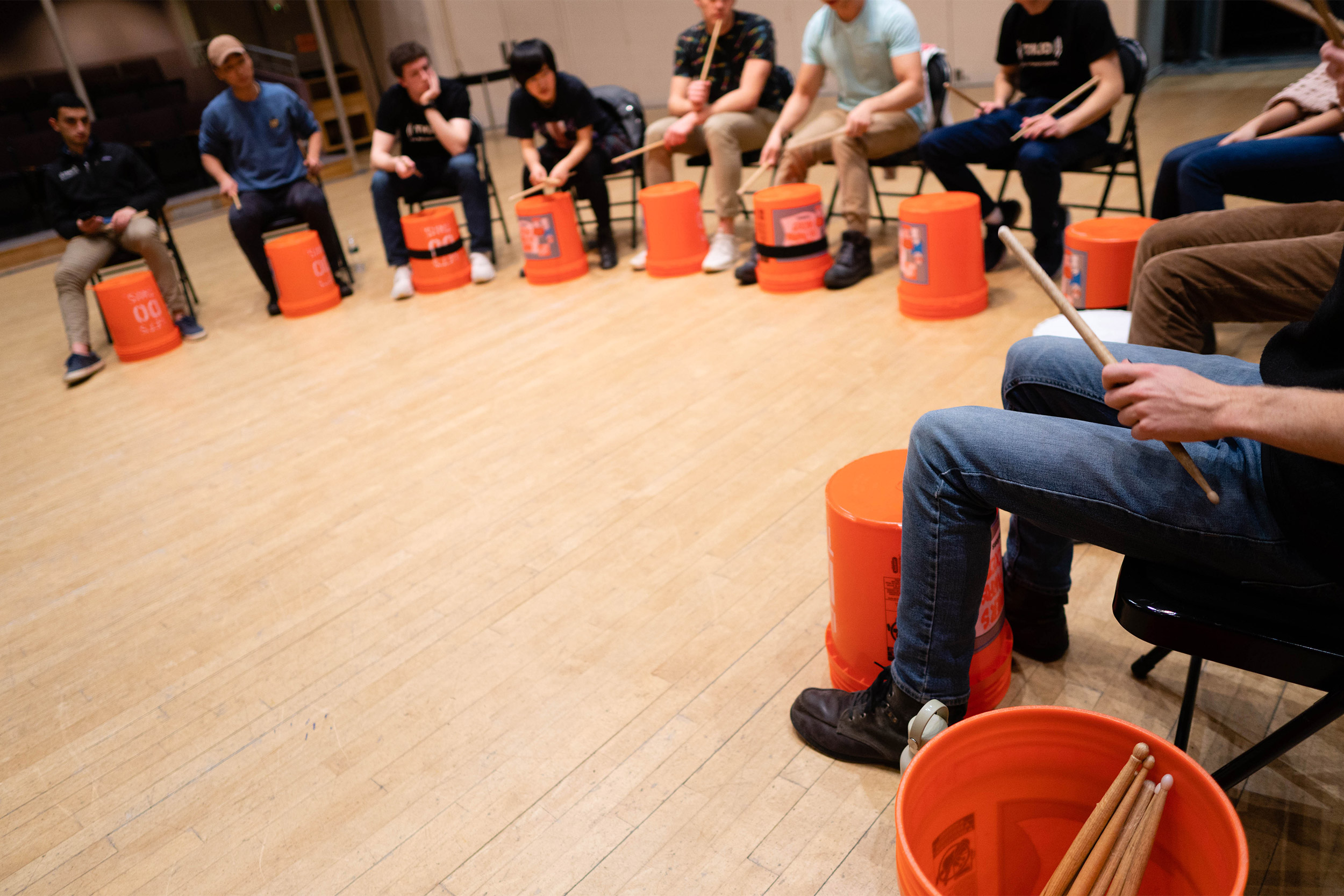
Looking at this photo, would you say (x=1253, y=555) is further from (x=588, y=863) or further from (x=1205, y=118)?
(x=1205, y=118)

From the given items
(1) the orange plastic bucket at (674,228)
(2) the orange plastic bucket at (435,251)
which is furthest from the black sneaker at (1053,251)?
(2) the orange plastic bucket at (435,251)

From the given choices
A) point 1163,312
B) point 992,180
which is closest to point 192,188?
point 992,180

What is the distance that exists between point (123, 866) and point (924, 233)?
109 inches

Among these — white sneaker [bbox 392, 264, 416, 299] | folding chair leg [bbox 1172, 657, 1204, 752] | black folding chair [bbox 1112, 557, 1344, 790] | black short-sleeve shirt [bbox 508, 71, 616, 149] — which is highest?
black short-sleeve shirt [bbox 508, 71, 616, 149]

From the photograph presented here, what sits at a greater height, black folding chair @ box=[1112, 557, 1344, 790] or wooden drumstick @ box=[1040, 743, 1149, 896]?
black folding chair @ box=[1112, 557, 1344, 790]

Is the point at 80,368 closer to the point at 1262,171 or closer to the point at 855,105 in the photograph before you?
the point at 855,105

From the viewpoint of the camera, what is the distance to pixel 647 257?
13.7 feet

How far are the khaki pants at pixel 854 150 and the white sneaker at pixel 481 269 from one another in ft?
4.87

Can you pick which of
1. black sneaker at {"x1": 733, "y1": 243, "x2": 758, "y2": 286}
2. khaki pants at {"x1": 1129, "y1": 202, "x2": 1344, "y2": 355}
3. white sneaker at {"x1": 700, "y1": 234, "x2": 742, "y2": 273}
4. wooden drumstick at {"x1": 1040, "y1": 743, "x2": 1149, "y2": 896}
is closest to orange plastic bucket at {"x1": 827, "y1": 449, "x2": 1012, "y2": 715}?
wooden drumstick at {"x1": 1040, "y1": 743, "x2": 1149, "y2": 896}

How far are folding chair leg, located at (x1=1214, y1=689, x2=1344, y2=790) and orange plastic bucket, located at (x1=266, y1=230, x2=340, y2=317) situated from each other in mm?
4109

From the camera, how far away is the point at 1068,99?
3012 millimetres

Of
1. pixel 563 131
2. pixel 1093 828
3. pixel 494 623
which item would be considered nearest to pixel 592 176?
pixel 563 131

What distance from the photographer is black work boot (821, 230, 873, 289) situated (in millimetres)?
3602

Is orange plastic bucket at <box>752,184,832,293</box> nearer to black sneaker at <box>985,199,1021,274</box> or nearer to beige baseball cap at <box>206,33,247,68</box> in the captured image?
black sneaker at <box>985,199,1021,274</box>
